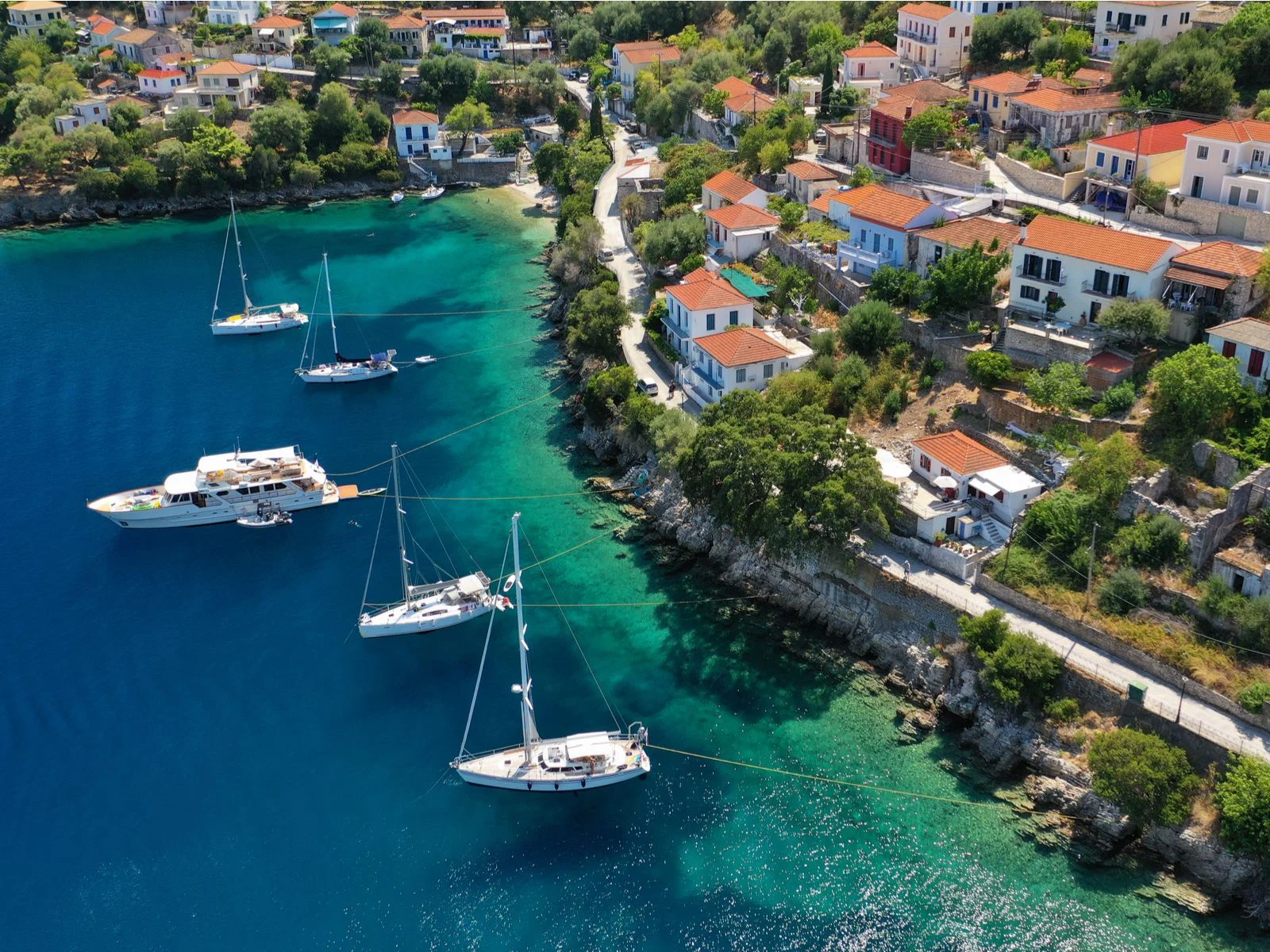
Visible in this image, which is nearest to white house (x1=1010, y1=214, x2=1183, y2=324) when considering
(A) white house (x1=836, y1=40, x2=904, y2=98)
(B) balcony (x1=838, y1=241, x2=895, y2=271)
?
(B) balcony (x1=838, y1=241, x2=895, y2=271)

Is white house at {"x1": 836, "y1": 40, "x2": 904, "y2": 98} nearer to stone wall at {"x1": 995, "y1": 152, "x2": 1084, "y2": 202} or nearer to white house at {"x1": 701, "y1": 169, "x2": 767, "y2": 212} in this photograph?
white house at {"x1": 701, "y1": 169, "x2": 767, "y2": 212}

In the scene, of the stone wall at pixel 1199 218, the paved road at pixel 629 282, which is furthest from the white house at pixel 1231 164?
the paved road at pixel 629 282

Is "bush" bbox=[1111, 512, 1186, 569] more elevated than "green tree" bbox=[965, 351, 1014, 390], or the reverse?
"green tree" bbox=[965, 351, 1014, 390]

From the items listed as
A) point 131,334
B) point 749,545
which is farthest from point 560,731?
point 131,334

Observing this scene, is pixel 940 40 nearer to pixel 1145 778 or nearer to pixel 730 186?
pixel 730 186

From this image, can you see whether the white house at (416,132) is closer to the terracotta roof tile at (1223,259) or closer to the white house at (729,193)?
the white house at (729,193)

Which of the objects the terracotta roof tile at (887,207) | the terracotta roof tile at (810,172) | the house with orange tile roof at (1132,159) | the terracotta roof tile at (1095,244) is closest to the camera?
the terracotta roof tile at (1095,244)

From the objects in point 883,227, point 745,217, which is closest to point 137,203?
point 745,217

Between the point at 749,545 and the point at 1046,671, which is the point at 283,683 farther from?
the point at 1046,671
